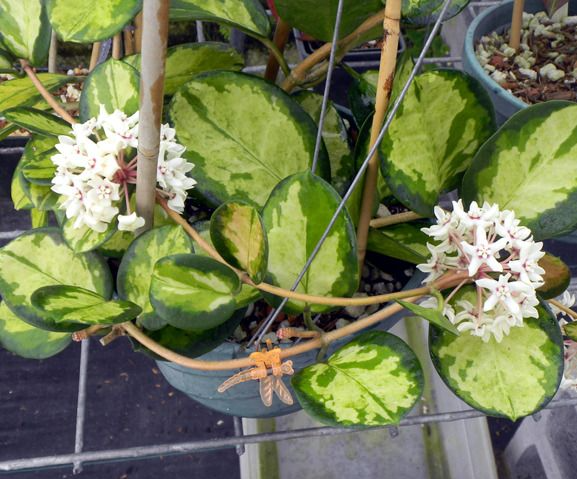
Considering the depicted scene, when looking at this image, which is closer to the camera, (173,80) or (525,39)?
(173,80)

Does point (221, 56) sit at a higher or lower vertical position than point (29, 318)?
higher

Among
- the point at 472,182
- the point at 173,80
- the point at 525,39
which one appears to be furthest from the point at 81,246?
the point at 525,39

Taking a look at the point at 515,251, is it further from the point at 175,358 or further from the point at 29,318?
the point at 29,318

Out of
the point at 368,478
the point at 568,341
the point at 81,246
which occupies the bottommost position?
the point at 368,478

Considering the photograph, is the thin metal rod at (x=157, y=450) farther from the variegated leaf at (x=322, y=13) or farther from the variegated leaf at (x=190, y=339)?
the variegated leaf at (x=322, y=13)

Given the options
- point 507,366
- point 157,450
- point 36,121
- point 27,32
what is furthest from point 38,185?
point 507,366

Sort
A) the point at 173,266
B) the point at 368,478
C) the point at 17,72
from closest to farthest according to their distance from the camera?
the point at 173,266, the point at 17,72, the point at 368,478
